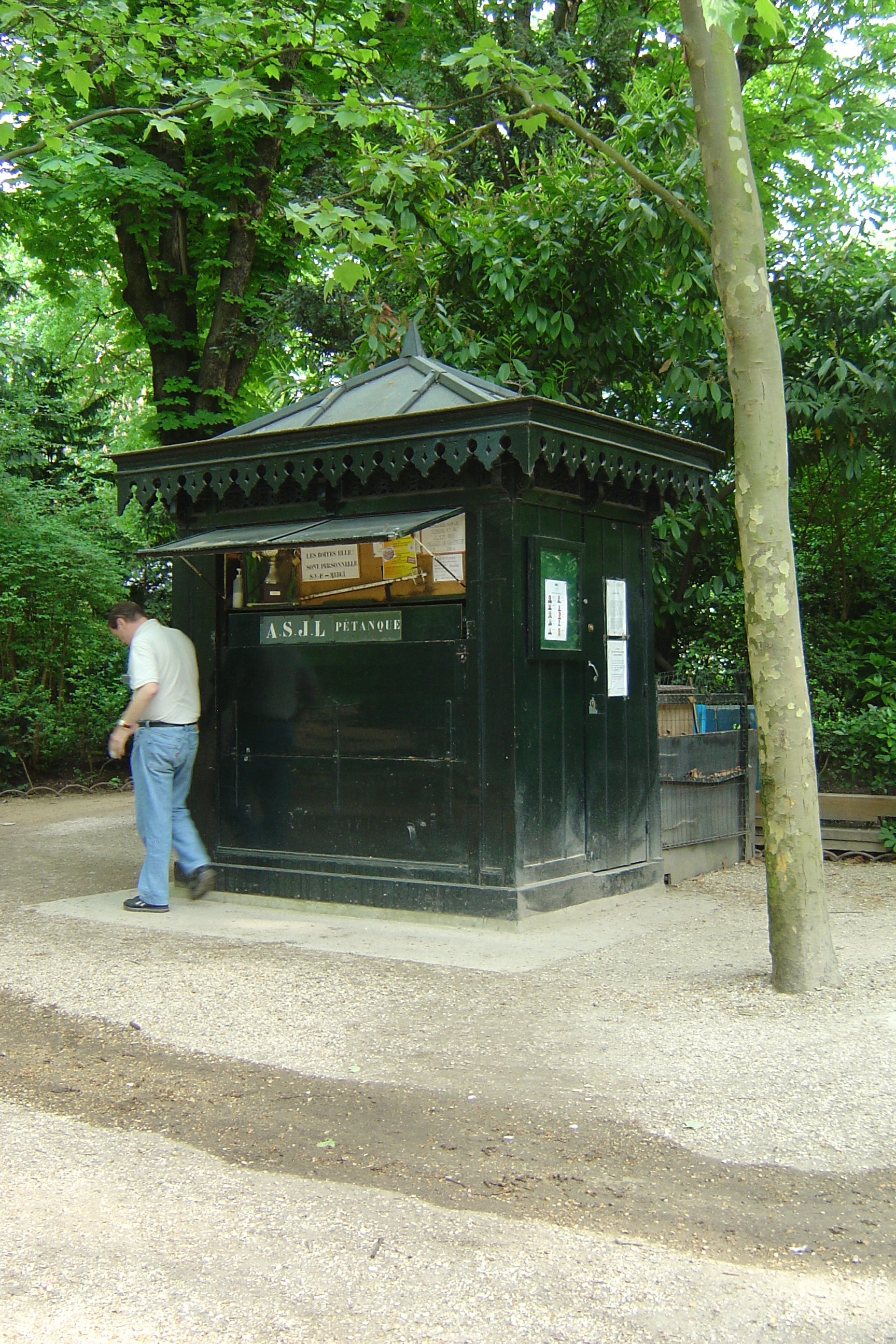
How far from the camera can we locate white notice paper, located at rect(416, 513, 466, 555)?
743cm

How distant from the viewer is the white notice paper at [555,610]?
293 inches

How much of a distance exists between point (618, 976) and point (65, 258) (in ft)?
45.8

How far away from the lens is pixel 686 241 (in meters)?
10.1

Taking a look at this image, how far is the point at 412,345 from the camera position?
8719mm

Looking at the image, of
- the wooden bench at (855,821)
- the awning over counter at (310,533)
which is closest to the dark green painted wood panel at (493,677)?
the awning over counter at (310,533)

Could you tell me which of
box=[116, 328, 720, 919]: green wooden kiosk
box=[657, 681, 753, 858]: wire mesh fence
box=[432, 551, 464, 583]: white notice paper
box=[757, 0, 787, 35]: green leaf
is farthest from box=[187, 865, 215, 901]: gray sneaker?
box=[757, 0, 787, 35]: green leaf

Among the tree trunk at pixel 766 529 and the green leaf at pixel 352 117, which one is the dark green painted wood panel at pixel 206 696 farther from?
the tree trunk at pixel 766 529

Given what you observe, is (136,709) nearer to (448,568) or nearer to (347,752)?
(347,752)

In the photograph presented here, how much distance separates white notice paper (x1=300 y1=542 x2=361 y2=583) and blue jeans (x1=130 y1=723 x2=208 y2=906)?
1316mm

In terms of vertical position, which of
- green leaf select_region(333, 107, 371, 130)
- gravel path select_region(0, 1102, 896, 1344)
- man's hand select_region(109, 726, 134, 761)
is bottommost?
gravel path select_region(0, 1102, 896, 1344)

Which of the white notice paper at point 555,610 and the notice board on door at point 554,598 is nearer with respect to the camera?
the notice board on door at point 554,598

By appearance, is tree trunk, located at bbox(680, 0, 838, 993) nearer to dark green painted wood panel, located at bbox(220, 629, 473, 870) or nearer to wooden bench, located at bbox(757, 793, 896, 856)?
dark green painted wood panel, located at bbox(220, 629, 473, 870)

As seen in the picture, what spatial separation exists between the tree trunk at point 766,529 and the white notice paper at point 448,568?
83.1 inches

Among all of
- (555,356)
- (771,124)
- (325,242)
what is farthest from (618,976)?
(771,124)
